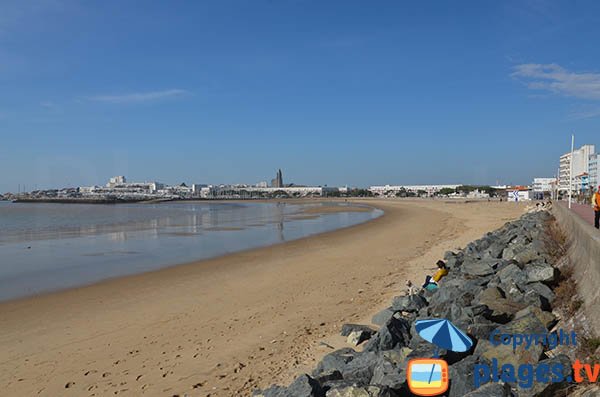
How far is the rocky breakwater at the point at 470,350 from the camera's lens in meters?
3.41

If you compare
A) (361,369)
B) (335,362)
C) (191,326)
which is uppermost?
(361,369)

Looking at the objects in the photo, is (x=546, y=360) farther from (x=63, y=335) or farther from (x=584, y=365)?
(x=63, y=335)

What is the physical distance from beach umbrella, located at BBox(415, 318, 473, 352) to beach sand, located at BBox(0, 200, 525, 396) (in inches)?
67.2

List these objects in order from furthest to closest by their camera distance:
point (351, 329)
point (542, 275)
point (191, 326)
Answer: point (191, 326), point (351, 329), point (542, 275)

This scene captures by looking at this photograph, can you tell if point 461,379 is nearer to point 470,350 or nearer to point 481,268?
point 470,350

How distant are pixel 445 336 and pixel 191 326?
184 inches

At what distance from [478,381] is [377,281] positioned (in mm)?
6803

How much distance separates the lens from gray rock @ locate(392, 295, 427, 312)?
6.32m

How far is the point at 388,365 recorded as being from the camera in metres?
4.00

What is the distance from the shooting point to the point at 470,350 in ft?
13.4

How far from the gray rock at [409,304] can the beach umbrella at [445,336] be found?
199cm

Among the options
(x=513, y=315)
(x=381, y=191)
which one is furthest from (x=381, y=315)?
(x=381, y=191)

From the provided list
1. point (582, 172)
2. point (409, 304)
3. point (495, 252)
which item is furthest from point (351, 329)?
point (582, 172)

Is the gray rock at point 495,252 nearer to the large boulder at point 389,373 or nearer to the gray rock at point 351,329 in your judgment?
the gray rock at point 351,329
